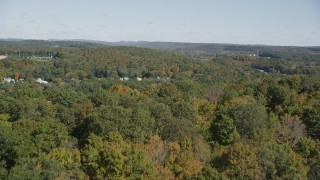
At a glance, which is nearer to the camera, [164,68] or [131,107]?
[131,107]

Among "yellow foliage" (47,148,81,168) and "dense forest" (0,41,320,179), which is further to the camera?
"yellow foliage" (47,148,81,168)

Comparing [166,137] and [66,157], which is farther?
[166,137]

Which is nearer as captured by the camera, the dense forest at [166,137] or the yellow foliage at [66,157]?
the dense forest at [166,137]

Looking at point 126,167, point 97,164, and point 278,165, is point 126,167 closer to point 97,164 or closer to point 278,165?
point 97,164

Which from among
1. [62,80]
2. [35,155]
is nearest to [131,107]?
[35,155]

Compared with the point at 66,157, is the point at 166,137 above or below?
below

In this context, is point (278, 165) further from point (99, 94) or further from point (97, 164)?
point (99, 94)

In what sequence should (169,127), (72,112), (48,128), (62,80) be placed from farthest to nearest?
(62,80)
(72,112)
(169,127)
(48,128)

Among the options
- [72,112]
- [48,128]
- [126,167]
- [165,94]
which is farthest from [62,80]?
[126,167]

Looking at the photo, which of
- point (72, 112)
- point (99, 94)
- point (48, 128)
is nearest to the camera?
point (48, 128)
